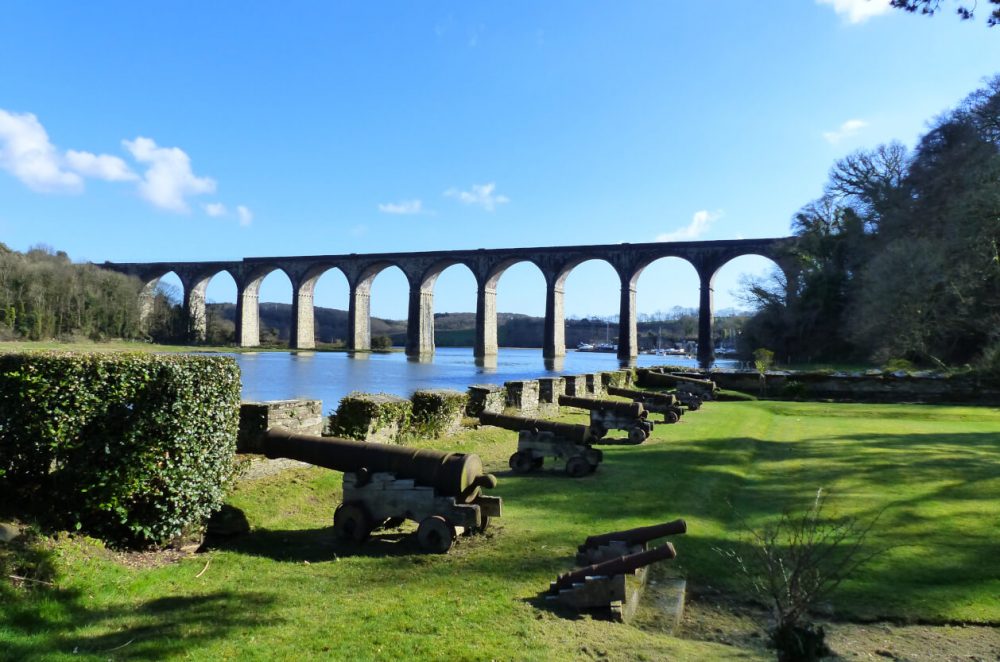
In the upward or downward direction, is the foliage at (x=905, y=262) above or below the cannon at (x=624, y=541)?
above

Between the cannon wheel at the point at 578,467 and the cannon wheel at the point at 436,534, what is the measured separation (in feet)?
10.7

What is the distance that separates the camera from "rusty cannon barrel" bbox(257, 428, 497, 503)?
207 inches

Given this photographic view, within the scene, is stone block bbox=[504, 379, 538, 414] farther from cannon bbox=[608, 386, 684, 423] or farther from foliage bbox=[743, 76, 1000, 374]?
foliage bbox=[743, 76, 1000, 374]

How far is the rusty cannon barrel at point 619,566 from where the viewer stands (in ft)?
12.6

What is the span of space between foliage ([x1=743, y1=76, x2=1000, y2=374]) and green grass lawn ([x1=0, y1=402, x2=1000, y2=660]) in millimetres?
20007

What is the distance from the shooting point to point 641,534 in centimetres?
437

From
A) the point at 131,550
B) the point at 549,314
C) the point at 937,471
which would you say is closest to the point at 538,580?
the point at 131,550

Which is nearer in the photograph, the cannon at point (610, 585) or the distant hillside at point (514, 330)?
the cannon at point (610, 585)

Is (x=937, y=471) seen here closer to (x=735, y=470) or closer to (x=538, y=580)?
(x=735, y=470)

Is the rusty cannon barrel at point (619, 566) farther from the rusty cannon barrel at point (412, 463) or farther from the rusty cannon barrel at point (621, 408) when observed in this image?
the rusty cannon barrel at point (621, 408)

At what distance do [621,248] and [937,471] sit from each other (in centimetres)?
5129

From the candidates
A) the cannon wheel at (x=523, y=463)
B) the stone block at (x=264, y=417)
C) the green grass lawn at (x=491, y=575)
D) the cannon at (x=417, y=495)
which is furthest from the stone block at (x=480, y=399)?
the cannon at (x=417, y=495)

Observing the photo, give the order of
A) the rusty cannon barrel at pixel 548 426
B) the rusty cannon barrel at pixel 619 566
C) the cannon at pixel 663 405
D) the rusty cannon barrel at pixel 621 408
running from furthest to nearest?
the cannon at pixel 663 405, the rusty cannon barrel at pixel 621 408, the rusty cannon barrel at pixel 548 426, the rusty cannon barrel at pixel 619 566

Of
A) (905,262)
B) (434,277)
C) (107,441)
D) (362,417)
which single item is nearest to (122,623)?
(107,441)
